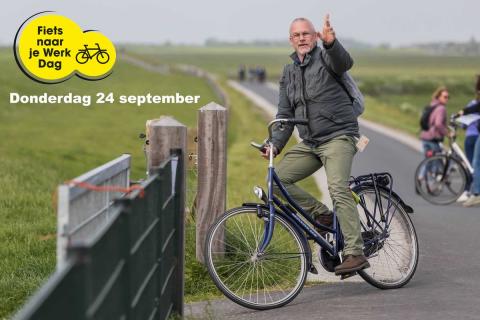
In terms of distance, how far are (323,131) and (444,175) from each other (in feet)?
22.4

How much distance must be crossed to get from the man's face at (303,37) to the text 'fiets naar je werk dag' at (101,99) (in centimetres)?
4330

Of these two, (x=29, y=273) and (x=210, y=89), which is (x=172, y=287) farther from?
(x=210, y=89)

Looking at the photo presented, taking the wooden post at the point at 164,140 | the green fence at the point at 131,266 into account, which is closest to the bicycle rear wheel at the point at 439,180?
the wooden post at the point at 164,140

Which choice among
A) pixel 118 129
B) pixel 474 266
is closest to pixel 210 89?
pixel 118 129

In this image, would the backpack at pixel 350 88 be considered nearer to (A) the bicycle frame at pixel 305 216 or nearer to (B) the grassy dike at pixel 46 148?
(A) the bicycle frame at pixel 305 216

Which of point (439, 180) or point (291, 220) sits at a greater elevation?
point (291, 220)

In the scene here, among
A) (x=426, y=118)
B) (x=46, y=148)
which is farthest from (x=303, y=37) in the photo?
(x=46, y=148)

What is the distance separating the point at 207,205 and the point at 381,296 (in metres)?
1.42

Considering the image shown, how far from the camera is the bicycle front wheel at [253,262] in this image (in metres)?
6.49

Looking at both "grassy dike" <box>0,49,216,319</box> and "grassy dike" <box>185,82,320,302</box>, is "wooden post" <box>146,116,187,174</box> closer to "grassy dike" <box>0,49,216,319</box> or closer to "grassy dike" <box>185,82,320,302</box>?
"grassy dike" <box>0,49,216,319</box>

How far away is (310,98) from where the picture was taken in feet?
22.6

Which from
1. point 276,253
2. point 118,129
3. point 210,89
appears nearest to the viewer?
point 276,253

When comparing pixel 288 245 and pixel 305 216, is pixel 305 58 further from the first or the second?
pixel 288 245

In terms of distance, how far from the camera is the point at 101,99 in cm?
5362
